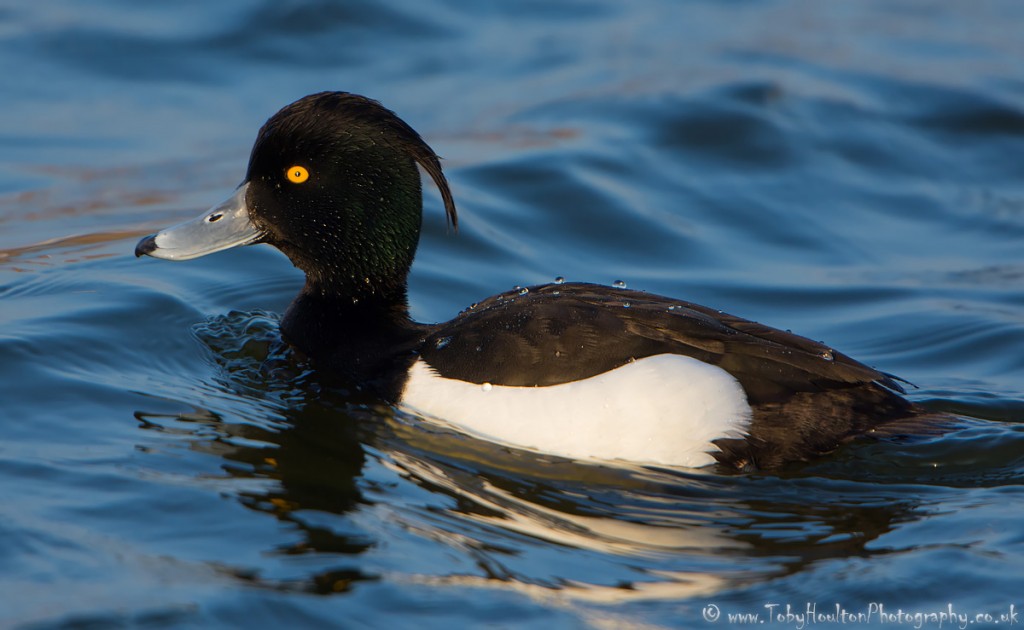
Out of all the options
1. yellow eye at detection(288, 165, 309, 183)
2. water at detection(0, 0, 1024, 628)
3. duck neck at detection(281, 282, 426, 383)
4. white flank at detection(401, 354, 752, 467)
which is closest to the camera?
water at detection(0, 0, 1024, 628)

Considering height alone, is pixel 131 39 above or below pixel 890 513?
above

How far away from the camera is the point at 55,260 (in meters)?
7.25

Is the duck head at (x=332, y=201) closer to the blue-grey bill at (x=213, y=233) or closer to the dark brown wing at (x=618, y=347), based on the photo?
the blue-grey bill at (x=213, y=233)

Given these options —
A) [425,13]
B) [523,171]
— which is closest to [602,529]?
[523,171]

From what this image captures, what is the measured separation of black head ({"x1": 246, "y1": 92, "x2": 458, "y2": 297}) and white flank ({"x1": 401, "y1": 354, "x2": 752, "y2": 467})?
3.93 feet

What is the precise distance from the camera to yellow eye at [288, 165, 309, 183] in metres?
5.65

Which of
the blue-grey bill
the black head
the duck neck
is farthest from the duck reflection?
the blue-grey bill

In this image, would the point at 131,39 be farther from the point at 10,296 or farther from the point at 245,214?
the point at 245,214

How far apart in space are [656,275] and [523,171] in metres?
1.72

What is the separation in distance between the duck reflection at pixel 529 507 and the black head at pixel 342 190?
669mm

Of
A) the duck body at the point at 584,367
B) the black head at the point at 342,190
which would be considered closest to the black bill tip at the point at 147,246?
the black head at the point at 342,190

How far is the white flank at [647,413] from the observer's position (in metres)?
4.84

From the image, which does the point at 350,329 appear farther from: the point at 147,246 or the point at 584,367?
the point at 584,367

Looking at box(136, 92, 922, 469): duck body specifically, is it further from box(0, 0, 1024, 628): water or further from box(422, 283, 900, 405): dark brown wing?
box(0, 0, 1024, 628): water
